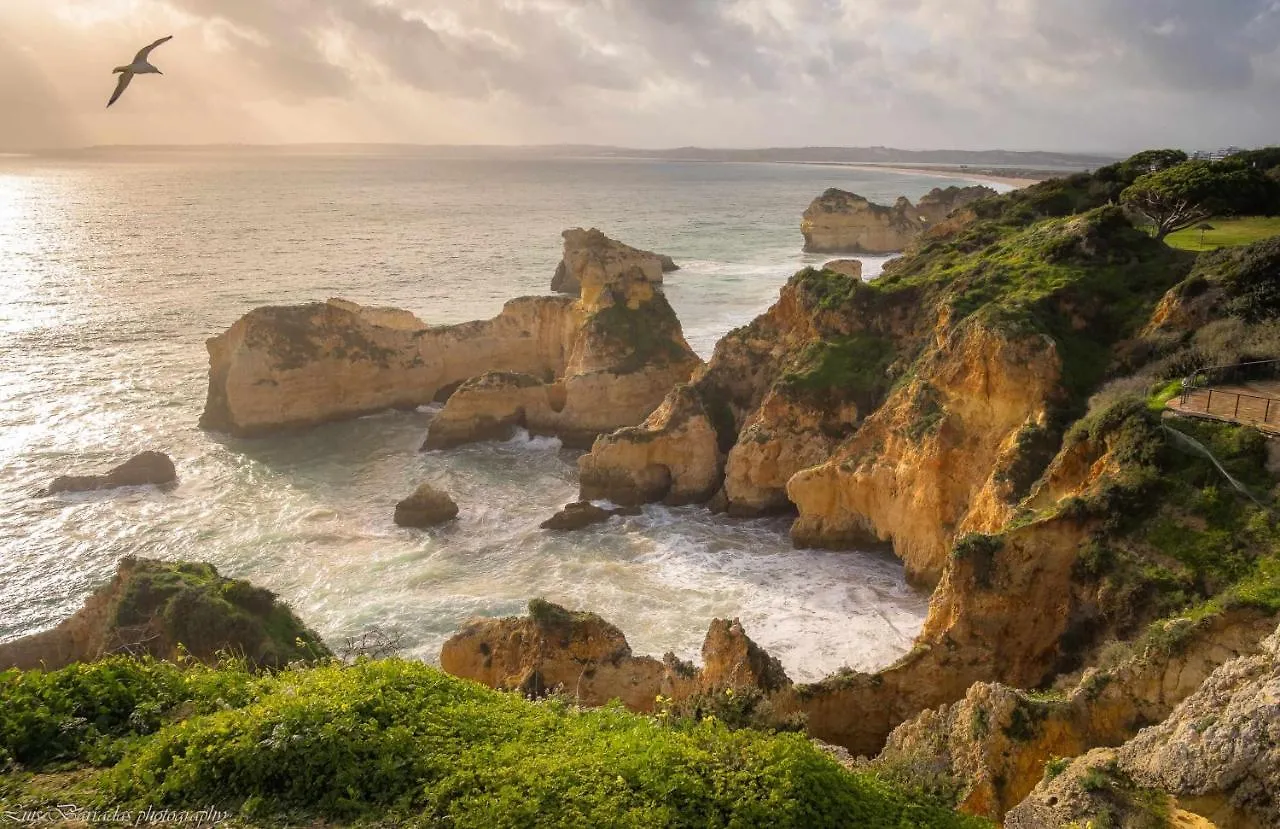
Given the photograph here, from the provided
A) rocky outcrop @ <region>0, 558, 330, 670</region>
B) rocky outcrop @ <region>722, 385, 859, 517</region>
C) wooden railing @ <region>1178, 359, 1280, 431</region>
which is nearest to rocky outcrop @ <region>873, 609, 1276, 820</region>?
wooden railing @ <region>1178, 359, 1280, 431</region>

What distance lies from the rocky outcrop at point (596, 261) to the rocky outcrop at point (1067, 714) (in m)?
32.8

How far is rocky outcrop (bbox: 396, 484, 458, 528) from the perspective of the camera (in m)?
27.3

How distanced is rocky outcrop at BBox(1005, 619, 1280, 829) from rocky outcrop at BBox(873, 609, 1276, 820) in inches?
51.7

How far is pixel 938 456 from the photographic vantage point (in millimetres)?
21391

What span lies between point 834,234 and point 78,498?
70441 mm

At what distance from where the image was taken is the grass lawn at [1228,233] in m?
28.8

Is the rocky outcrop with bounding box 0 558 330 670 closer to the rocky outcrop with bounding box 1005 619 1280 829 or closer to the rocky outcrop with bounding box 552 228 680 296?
the rocky outcrop with bounding box 1005 619 1280 829

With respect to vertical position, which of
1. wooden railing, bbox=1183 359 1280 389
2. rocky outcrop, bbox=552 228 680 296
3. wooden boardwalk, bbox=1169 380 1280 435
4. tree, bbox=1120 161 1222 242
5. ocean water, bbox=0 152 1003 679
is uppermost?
tree, bbox=1120 161 1222 242

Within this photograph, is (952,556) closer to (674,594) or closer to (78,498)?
(674,594)

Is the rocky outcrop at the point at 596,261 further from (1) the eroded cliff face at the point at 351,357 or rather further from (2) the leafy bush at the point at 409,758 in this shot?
(2) the leafy bush at the point at 409,758

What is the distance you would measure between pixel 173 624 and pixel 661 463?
15.5 meters

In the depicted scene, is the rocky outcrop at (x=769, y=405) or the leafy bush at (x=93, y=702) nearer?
the leafy bush at (x=93, y=702)

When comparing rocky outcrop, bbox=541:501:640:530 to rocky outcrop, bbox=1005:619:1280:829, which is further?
rocky outcrop, bbox=541:501:640:530

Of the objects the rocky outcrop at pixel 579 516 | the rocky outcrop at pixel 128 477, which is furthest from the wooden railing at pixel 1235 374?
the rocky outcrop at pixel 128 477
